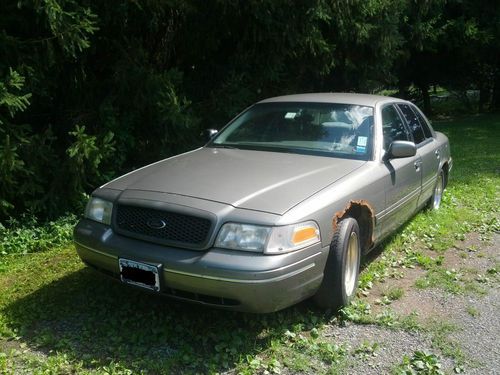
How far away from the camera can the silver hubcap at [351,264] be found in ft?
12.4

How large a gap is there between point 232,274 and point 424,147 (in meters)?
3.46

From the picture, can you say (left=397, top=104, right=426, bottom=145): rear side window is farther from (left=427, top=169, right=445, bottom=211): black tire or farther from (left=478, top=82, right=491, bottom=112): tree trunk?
(left=478, top=82, right=491, bottom=112): tree trunk

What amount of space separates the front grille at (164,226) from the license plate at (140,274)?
0.18 m

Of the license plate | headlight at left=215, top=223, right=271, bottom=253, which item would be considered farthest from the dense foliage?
headlight at left=215, top=223, right=271, bottom=253

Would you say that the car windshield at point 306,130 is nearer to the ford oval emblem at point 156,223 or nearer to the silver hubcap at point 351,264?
the silver hubcap at point 351,264

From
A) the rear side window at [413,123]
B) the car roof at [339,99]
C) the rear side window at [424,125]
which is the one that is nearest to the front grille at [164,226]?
the car roof at [339,99]

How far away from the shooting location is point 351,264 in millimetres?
3883

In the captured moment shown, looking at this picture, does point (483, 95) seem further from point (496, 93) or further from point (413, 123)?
point (413, 123)

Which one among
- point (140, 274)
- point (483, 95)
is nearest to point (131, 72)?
point (140, 274)

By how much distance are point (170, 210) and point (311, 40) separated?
5.49 metres

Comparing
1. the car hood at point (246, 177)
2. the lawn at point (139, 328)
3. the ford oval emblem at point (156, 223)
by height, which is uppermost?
the car hood at point (246, 177)

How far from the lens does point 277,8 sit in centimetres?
723

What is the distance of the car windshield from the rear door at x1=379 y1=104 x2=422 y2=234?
→ 28 cm

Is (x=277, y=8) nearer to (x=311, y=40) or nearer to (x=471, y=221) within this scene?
(x=311, y=40)
